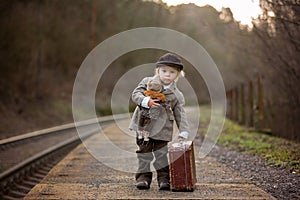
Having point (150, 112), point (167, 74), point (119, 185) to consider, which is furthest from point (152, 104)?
point (119, 185)

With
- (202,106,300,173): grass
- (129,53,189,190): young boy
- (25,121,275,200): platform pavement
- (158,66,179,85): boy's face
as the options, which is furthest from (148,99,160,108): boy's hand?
(202,106,300,173): grass

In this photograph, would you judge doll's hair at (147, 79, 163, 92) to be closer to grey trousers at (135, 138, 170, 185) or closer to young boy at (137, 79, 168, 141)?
young boy at (137, 79, 168, 141)

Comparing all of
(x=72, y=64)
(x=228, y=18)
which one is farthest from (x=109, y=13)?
(x=228, y=18)

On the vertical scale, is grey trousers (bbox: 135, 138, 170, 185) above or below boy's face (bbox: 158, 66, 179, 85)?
below

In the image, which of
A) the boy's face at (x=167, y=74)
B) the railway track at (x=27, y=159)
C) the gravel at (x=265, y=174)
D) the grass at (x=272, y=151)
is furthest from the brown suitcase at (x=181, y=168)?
the railway track at (x=27, y=159)

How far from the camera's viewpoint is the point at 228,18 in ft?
42.6

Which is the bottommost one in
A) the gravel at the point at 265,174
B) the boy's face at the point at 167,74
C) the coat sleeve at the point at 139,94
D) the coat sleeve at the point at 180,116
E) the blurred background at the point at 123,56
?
the gravel at the point at 265,174

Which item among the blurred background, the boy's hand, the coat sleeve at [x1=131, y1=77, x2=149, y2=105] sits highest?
the blurred background

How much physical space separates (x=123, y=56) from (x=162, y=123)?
1262 inches

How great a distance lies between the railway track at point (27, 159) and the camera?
25.1 feet

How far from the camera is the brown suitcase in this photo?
15.4 ft

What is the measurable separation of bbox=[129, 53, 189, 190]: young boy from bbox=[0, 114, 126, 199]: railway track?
2925 millimetres

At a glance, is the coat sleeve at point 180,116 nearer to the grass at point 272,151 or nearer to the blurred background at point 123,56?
the grass at point 272,151

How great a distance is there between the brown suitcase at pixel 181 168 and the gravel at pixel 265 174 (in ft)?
2.85
